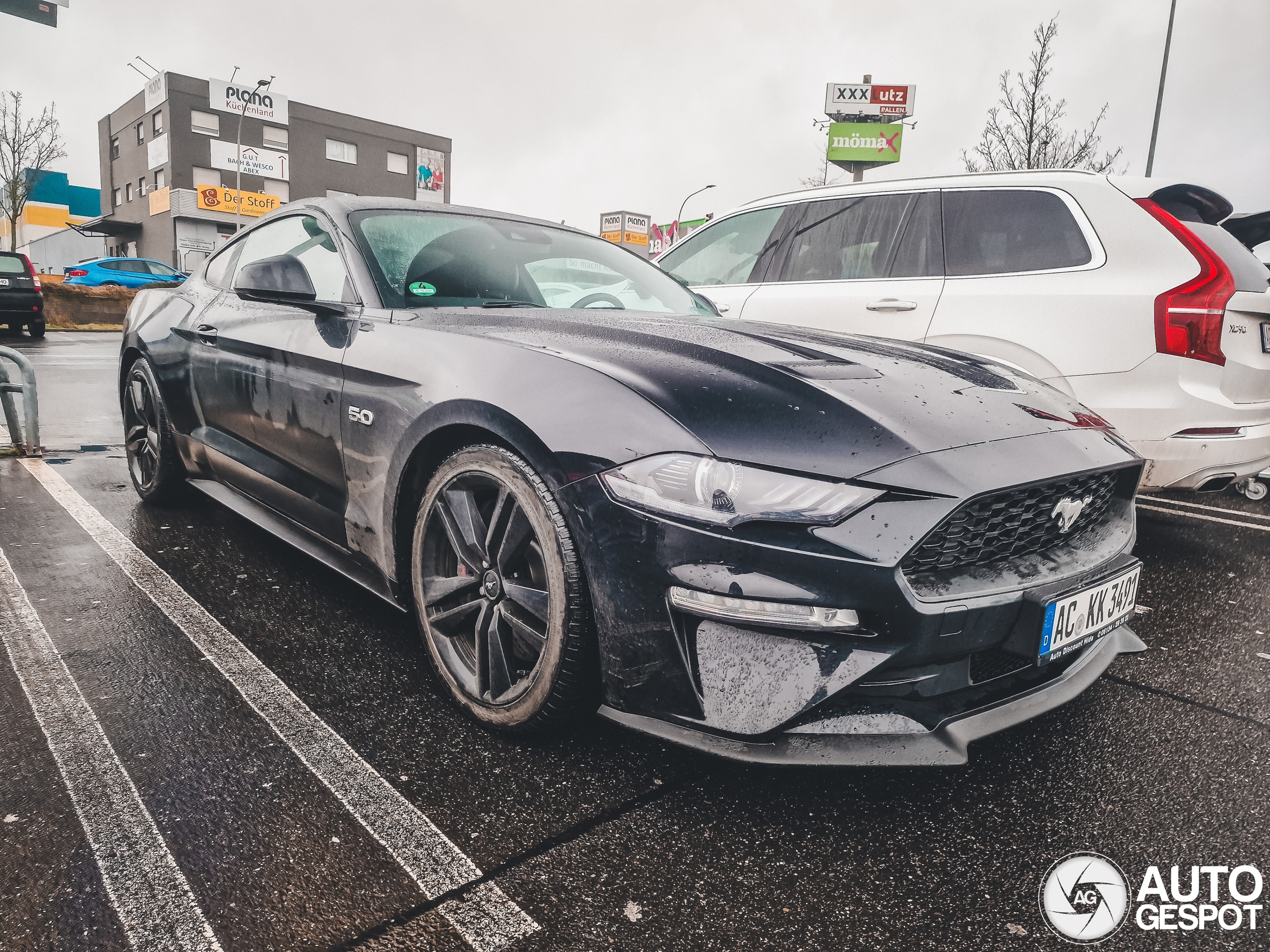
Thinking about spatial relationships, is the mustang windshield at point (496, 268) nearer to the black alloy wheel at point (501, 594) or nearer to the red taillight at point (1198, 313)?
the black alloy wheel at point (501, 594)

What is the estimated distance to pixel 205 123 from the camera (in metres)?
42.9

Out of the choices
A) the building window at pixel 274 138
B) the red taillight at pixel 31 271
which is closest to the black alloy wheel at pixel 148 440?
the red taillight at pixel 31 271

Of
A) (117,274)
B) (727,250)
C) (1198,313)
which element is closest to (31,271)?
(117,274)

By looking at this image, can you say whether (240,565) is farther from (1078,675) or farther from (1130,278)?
(1130,278)

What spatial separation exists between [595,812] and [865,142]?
50636 millimetres

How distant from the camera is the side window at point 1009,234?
3789mm

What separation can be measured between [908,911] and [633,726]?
62cm

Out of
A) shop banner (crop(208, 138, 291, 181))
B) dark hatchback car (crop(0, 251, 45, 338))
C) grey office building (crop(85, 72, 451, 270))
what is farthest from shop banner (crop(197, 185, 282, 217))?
dark hatchback car (crop(0, 251, 45, 338))

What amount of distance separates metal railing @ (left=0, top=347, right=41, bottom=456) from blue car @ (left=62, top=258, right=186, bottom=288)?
908 inches

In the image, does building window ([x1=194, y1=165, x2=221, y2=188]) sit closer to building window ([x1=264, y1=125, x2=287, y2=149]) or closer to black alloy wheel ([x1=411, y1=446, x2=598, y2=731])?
building window ([x1=264, y1=125, x2=287, y2=149])

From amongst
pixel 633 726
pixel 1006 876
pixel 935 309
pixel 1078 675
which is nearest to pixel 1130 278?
pixel 935 309

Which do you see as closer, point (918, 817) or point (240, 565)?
point (918, 817)

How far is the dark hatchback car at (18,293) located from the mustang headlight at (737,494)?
17.2m

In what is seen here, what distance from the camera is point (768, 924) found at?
1.48m
